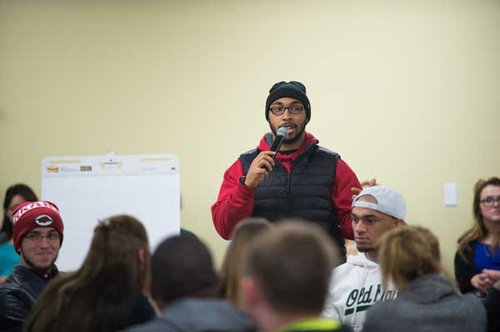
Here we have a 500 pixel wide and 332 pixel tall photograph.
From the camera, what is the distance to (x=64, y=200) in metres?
4.73

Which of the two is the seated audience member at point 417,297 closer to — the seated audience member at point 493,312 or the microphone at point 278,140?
the seated audience member at point 493,312

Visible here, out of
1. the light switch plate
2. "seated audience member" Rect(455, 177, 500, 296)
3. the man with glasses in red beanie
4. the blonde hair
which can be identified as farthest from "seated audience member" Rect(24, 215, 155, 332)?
the light switch plate

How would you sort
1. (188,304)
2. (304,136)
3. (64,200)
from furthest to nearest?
(64,200), (304,136), (188,304)

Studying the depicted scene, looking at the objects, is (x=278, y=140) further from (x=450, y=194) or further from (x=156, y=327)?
(x=450, y=194)

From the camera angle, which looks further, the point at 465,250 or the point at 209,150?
the point at 209,150

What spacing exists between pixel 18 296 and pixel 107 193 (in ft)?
6.85

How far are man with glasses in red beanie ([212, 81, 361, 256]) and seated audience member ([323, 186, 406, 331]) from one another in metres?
0.13

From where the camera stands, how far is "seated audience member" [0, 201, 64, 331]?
264 centimetres

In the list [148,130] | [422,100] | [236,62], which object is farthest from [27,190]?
[422,100]

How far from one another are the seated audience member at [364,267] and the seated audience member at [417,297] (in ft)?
1.40

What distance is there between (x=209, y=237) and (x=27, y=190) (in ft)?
4.10

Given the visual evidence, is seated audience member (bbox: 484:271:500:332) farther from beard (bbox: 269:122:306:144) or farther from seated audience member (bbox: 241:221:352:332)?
seated audience member (bbox: 241:221:352:332)

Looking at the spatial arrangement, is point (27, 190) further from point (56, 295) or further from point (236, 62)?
point (56, 295)

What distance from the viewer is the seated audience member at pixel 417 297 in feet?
7.31
